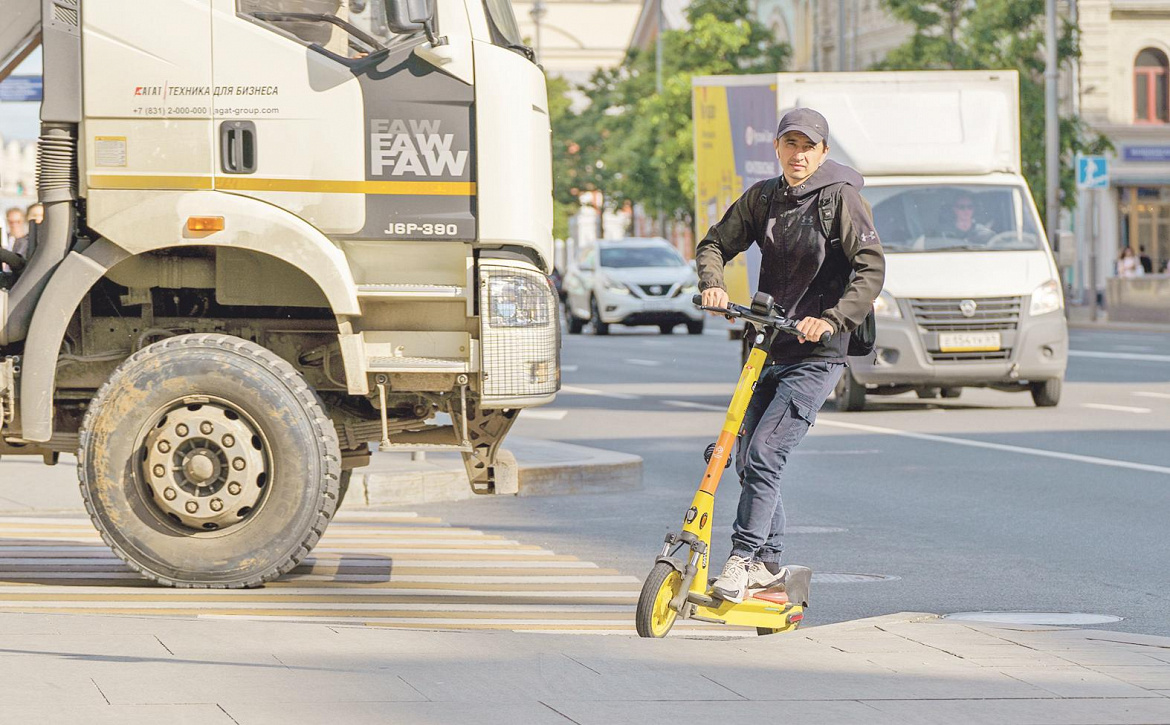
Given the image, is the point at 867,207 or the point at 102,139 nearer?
the point at 867,207

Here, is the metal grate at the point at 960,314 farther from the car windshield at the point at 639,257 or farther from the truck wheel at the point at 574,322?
the truck wheel at the point at 574,322

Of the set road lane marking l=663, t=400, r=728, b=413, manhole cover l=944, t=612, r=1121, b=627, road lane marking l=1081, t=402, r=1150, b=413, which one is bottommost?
manhole cover l=944, t=612, r=1121, b=627

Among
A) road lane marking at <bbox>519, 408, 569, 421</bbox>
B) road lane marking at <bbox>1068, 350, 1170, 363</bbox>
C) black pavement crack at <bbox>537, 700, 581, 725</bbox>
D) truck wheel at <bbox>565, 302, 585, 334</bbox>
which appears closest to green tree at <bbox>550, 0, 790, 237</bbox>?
truck wheel at <bbox>565, 302, 585, 334</bbox>

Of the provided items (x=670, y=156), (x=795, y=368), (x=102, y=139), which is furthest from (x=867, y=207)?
(x=670, y=156)

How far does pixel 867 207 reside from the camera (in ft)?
22.8

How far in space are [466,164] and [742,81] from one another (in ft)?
45.0

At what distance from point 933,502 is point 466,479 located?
274 cm

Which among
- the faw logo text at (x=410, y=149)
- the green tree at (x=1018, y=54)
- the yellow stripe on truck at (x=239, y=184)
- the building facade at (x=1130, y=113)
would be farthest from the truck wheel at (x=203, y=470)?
the building facade at (x=1130, y=113)

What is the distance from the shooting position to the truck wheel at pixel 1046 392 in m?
18.8

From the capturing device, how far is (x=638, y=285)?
38281 millimetres

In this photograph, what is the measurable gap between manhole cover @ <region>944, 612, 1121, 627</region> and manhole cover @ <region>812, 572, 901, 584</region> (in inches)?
39.2

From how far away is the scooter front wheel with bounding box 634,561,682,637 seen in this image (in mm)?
6434

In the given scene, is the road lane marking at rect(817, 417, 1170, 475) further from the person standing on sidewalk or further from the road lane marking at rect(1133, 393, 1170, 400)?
the person standing on sidewalk

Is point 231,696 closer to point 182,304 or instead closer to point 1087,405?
point 182,304
